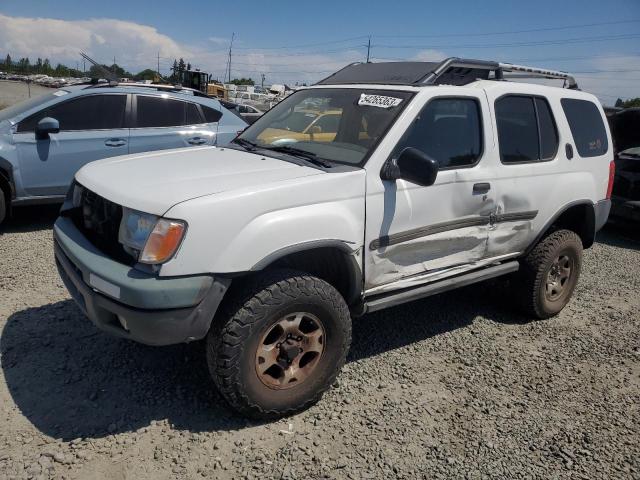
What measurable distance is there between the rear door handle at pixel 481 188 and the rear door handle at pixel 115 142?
4.63 m

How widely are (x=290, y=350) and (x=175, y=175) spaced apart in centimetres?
118

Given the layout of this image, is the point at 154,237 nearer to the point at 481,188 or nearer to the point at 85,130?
the point at 481,188

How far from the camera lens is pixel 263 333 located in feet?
8.88

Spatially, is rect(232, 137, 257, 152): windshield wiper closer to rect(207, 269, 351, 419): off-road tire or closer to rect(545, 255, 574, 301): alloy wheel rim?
rect(207, 269, 351, 419): off-road tire

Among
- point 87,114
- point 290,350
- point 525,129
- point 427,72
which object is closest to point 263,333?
point 290,350

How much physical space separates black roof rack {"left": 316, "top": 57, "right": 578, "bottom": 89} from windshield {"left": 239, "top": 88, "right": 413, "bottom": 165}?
0.26m

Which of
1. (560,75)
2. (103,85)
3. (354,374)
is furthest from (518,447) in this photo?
(103,85)

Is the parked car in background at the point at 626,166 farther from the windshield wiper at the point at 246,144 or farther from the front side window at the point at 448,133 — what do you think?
the windshield wiper at the point at 246,144

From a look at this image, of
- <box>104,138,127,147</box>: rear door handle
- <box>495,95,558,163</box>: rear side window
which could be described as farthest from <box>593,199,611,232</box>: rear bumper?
<box>104,138,127,147</box>: rear door handle

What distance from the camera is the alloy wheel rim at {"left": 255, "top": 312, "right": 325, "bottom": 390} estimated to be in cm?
279

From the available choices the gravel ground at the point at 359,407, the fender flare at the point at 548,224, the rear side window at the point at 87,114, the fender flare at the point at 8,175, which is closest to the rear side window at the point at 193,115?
the rear side window at the point at 87,114

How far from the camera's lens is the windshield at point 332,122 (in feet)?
10.6

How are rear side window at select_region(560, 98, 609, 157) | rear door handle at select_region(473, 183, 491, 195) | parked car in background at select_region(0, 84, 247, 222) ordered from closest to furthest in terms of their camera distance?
rear door handle at select_region(473, 183, 491, 195)
rear side window at select_region(560, 98, 609, 157)
parked car in background at select_region(0, 84, 247, 222)

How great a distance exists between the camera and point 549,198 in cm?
411
